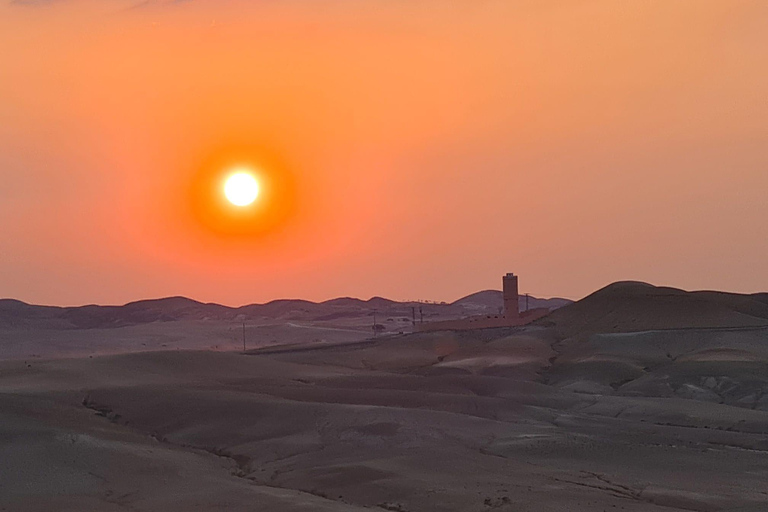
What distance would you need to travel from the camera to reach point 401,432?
37.4m

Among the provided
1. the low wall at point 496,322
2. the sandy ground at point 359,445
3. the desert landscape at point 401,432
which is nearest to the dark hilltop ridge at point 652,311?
the low wall at point 496,322

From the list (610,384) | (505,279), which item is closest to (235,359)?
(610,384)

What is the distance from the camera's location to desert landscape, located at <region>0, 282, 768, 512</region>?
92.7 ft

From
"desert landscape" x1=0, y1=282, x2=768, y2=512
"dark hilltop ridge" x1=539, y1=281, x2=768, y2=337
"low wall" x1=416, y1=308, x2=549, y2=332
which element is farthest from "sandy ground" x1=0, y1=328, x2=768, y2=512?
"low wall" x1=416, y1=308, x2=549, y2=332

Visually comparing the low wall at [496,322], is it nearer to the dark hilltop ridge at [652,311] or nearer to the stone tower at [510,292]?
the stone tower at [510,292]

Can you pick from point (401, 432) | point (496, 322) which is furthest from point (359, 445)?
point (496, 322)

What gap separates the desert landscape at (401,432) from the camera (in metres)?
28.3

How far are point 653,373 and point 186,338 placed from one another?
93266 mm

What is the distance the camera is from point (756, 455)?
36.1 meters

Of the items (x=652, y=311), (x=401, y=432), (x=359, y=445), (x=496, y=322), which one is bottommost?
(x=359, y=445)

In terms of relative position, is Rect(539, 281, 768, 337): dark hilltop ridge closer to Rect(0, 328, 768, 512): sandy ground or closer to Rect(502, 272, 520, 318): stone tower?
Rect(502, 272, 520, 318): stone tower

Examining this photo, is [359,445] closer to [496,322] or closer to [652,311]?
[652,311]

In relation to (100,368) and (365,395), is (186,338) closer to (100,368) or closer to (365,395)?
(100,368)

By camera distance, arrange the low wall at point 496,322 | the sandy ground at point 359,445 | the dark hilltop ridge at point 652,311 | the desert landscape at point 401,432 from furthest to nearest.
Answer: the low wall at point 496,322 → the dark hilltop ridge at point 652,311 → the desert landscape at point 401,432 → the sandy ground at point 359,445
